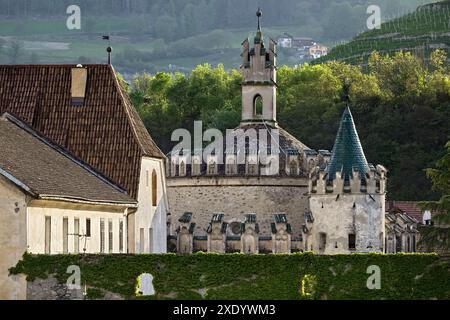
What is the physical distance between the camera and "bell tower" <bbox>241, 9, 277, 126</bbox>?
10650 cm

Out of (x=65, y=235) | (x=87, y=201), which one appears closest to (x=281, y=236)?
(x=87, y=201)

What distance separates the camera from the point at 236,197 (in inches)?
4013

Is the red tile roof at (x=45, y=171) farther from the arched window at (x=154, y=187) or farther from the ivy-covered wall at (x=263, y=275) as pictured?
the arched window at (x=154, y=187)

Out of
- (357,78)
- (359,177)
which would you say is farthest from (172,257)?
(357,78)

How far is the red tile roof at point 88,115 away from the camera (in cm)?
7306

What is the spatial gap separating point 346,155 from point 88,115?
20.5 meters

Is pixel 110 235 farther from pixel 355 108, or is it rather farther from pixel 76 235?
pixel 355 108

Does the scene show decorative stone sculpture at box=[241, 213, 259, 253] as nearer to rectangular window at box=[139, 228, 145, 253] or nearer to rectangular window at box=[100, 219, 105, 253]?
rectangular window at box=[139, 228, 145, 253]

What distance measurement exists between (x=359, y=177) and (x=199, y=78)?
90.2 metres

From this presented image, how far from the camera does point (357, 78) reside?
171 m

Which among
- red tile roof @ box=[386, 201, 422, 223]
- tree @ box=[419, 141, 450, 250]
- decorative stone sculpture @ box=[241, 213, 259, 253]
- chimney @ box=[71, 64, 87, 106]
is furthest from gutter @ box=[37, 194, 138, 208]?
red tile roof @ box=[386, 201, 422, 223]

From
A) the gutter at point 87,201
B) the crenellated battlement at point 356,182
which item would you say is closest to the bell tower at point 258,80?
the crenellated battlement at point 356,182

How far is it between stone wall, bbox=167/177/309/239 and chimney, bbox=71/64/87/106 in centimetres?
2353
